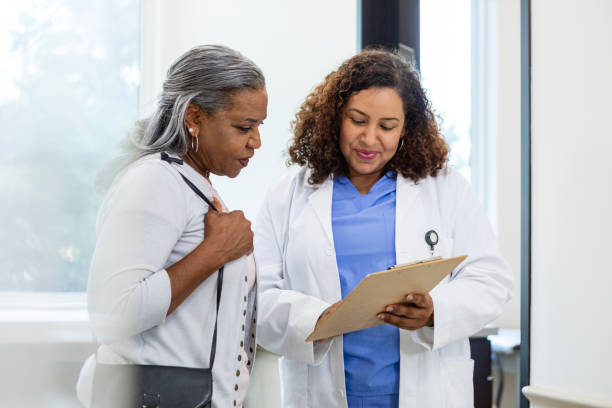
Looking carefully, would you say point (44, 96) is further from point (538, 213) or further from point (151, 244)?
point (538, 213)

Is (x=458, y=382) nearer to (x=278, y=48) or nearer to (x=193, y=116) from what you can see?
(x=193, y=116)

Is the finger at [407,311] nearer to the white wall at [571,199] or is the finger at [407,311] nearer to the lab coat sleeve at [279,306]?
the lab coat sleeve at [279,306]

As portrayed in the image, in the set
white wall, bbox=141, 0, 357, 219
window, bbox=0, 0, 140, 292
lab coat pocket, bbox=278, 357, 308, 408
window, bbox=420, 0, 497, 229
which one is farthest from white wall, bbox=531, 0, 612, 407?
window, bbox=0, 0, 140, 292

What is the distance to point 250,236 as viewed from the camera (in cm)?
98

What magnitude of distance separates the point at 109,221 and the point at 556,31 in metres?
1.83

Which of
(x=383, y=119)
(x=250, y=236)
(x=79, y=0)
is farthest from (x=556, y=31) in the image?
(x=79, y=0)

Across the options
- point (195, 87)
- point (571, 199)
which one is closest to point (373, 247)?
point (195, 87)

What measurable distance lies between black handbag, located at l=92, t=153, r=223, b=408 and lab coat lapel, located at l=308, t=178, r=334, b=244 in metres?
0.49

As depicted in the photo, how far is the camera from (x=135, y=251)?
2.55 feet

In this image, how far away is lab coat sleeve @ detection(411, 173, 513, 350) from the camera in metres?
1.32

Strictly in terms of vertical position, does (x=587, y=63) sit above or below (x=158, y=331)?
above

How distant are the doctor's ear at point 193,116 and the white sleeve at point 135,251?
5.3 inches

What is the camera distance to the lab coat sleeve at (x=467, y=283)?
1317mm

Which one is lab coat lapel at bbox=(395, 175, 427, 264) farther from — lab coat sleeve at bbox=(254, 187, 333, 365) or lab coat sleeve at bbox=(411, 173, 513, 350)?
lab coat sleeve at bbox=(254, 187, 333, 365)
